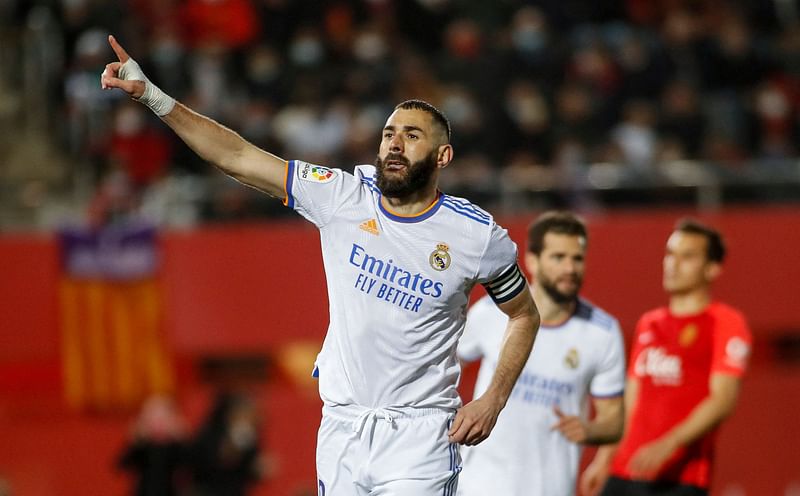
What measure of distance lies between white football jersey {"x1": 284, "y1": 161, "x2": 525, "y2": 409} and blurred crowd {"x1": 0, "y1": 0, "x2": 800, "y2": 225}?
289 inches

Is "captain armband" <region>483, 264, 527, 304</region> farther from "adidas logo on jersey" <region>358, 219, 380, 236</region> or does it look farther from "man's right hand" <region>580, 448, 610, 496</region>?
"man's right hand" <region>580, 448, 610, 496</region>

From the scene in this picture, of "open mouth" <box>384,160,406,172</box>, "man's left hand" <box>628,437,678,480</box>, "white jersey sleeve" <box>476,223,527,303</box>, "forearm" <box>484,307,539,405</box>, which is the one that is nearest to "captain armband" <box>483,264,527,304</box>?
"white jersey sleeve" <box>476,223,527,303</box>

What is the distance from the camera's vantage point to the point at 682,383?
7.39m

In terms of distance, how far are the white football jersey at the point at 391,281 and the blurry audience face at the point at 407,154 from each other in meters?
0.15

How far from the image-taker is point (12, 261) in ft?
44.4

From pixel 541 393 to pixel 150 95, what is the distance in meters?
2.57

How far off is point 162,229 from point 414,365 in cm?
835

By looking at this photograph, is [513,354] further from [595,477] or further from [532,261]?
[595,477]

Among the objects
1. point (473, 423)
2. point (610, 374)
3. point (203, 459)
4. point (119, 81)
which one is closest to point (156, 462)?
point (203, 459)

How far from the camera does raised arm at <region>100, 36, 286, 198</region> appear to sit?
17.6 ft

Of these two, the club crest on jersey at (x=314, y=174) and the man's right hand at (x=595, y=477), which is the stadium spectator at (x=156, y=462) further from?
the club crest on jersey at (x=314, y=174)

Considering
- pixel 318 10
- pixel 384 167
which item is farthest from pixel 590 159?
pixel 384 167

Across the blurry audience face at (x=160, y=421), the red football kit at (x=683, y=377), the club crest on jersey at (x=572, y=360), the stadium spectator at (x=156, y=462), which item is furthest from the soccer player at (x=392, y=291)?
the blurry audience face at (x=160, y=421)

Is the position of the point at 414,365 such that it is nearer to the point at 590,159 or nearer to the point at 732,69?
the point at 590,159
